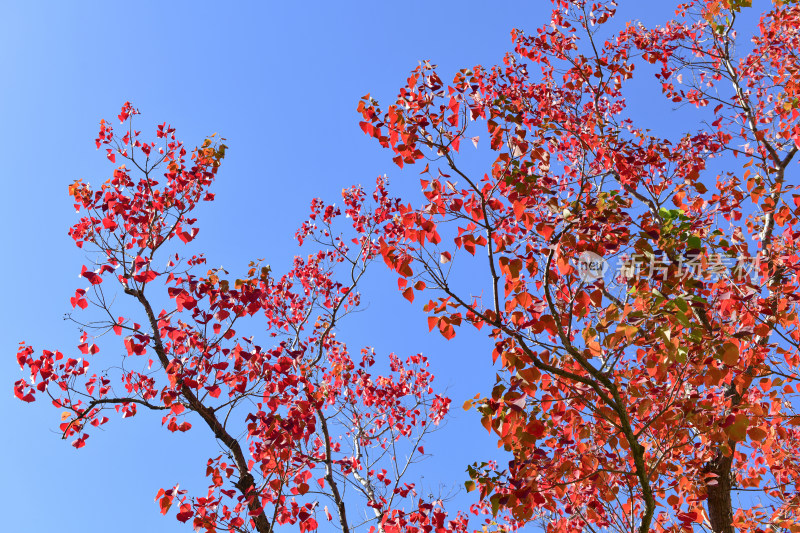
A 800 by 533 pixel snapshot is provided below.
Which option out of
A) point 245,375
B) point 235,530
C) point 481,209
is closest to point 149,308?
point 245,375

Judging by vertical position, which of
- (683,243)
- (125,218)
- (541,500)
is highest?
(125,218)

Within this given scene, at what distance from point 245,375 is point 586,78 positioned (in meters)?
6.14

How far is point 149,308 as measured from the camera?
5676 mm

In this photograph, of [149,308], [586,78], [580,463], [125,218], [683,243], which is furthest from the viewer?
[586,78]

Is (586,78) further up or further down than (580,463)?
further up

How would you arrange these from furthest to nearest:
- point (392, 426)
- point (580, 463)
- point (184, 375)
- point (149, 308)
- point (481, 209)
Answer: point (392, 426), point (149, 308), point (184, 375), point (580, 463), point (481, 209)

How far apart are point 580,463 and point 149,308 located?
14.3ft

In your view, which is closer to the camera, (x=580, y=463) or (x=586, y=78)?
(x=580, y=463)

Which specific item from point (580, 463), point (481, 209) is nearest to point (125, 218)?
point (481, 209)

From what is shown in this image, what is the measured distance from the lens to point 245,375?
5.47m

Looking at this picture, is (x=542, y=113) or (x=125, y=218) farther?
(x=542, y=113)

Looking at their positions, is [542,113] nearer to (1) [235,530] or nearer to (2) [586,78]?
(2) [586,78]

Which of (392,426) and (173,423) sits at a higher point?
(392,426)

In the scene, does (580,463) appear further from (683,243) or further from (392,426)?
(392,426)
